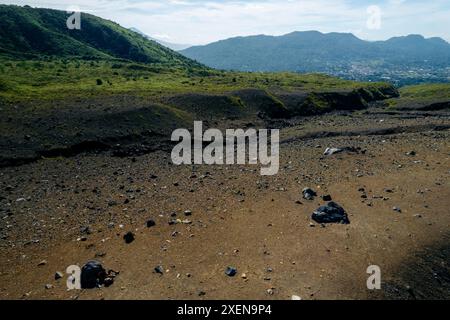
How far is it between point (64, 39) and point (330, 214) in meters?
154

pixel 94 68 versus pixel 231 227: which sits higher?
pixel 94 68

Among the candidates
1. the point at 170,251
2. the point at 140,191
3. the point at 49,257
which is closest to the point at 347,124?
the point at 140,191

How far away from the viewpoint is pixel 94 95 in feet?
183

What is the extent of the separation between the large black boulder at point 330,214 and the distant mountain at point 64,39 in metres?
121

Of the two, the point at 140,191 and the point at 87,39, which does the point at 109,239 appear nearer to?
the point at 140,191

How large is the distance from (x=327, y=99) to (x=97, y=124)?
4338 centimetres

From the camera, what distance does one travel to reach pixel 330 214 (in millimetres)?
21641

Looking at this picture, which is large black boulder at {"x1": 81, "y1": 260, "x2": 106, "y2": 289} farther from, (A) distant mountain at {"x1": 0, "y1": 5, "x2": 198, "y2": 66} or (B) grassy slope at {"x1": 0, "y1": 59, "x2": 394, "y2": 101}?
(A) distant mountain at {"x1": 0, "y1": 5, "x2": 198, "y2": 66}

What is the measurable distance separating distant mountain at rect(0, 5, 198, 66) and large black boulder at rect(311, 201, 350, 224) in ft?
397

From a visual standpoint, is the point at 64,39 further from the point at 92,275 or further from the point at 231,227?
the point at 92,275

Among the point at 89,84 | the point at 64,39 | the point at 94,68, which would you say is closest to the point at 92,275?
the point at 89,84

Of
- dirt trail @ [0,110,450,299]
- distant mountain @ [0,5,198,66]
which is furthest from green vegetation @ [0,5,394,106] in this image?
dirt trail @ [0,110,450,299]

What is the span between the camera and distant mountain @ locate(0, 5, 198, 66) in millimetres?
136750

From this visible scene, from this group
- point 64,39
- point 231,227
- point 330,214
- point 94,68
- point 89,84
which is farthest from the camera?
point 64,39
